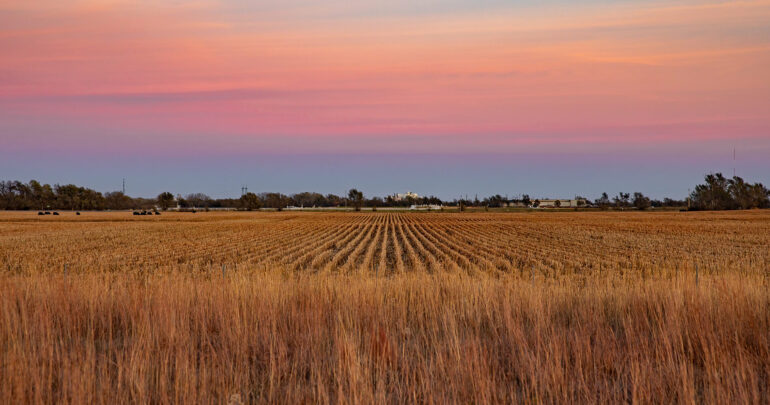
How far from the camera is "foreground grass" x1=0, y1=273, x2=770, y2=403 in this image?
5.39m

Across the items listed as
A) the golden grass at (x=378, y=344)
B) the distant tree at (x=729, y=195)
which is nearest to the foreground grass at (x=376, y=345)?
the golden grass at (x=378, y=344)

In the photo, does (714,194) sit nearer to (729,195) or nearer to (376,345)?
(729,195)

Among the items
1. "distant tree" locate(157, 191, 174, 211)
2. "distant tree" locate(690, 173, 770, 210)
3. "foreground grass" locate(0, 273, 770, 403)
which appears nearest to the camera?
"foreground grass" locate(0, 273, 770, 403)

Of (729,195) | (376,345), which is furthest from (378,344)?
(729,195)

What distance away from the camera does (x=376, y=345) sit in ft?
22.2

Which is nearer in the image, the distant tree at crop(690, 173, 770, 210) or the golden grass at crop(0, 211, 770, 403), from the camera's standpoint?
the golden grass at crop(0, 211, 770, 403)

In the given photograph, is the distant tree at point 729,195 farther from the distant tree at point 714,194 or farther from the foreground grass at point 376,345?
the foreground grass at point 376,345

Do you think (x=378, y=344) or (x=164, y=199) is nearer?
(x=378, y=344)

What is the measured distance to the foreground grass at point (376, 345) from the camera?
539 cm

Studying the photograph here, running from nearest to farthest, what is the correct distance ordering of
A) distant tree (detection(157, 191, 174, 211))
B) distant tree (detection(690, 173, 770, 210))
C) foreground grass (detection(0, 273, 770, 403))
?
1. foreground grass (detection(0, 273, 770, 403))
2. distant tree (detection(690, 173, 770, 210))
3. distant tree (detection(157, 191, 174, 211))

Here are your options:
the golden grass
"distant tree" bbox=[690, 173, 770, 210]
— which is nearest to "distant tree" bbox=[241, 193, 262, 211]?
"distant tree" bbox=[690, 173, 770, 210]

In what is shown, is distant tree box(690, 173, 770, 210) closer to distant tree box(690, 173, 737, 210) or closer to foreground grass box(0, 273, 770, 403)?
distant tree box(690, 173, 737, 210)

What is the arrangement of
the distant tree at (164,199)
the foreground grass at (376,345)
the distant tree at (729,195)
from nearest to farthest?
the foreground grass at (376,345)
the distant tree at (729,195)
the distant tree at (164,199)

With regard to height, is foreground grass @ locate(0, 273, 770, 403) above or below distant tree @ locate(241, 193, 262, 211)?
below
